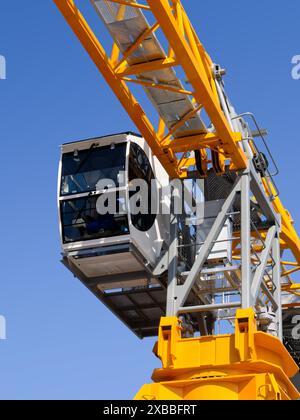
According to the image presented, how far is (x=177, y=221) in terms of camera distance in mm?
25094

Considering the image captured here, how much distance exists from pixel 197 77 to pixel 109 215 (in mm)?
4378

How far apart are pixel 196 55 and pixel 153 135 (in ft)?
8.08

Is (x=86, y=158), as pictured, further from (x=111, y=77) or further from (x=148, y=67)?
(x=148, y=67)

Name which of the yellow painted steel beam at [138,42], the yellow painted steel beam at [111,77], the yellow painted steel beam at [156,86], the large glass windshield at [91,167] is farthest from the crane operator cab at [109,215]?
the yellow painted steel beam at [138,42]

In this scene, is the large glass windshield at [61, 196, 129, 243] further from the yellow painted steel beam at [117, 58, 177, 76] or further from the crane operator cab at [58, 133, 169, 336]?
the yellow painted steel beam at [117, 58, 177, 76]

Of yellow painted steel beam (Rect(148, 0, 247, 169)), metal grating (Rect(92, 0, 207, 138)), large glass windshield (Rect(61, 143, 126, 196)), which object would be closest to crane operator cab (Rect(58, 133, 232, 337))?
large glass windshield (Rect(61, 143, 126, 196))

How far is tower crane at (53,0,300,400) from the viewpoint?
2155cm

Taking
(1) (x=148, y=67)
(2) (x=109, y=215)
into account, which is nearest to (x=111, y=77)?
(1) (x=148, y=67)

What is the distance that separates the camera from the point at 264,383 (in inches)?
828

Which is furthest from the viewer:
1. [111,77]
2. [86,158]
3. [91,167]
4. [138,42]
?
[86,158]

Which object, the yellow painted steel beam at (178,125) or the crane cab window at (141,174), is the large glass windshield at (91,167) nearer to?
the crane cab window at (141,174)

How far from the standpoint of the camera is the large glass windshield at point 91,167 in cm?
2398
